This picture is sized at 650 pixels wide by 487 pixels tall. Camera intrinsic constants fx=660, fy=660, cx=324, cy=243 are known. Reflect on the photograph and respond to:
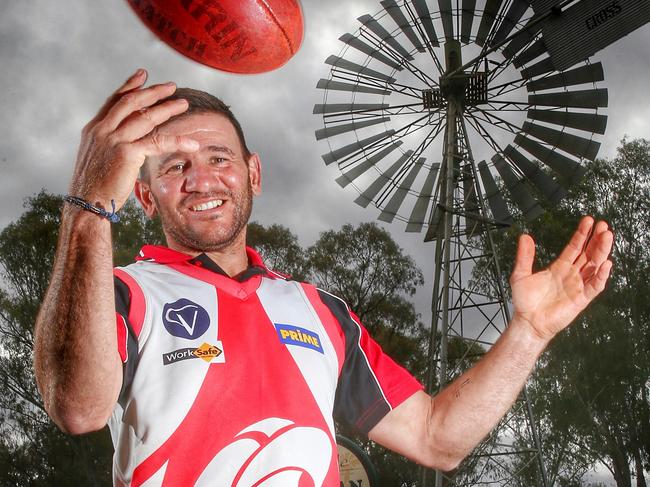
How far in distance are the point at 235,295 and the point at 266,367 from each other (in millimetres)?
245

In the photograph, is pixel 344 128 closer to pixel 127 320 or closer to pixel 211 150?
pixel 211 150

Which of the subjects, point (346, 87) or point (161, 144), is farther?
point (346, 87)

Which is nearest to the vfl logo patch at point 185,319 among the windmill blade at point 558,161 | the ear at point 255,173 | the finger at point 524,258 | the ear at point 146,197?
the ear at point 146,197

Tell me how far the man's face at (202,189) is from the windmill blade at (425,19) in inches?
330

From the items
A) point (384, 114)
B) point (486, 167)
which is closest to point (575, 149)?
point (486, 167)

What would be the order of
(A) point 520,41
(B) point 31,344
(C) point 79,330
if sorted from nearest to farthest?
(C) point 79,330, (A) point 520,41, (B) point 31,344

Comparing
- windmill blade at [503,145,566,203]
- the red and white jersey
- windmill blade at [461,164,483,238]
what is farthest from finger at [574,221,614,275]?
windmill blade at [503,145,566,203]

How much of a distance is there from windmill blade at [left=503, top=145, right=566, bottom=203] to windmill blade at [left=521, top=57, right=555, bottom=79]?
1.19 meters

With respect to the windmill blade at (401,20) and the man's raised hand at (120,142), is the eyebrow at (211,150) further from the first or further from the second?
the windmill blade at (401,20)

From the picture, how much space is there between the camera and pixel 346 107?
10.4 meters

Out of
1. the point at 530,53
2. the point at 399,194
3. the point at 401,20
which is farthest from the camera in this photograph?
the point at 399,194

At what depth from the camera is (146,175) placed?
6.30 ft

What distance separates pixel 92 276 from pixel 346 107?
30.7 feet

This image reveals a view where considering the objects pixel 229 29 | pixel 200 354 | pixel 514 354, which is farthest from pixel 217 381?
pixel 229 29
